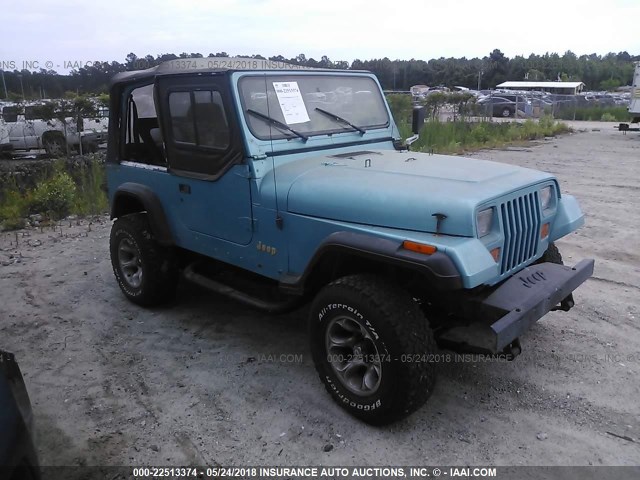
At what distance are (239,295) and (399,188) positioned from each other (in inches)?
60.2

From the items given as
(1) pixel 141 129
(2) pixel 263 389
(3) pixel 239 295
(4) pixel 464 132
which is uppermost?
(1) pixel 141 129

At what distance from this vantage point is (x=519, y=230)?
3174 millimetres

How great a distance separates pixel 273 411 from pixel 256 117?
6.30 ft

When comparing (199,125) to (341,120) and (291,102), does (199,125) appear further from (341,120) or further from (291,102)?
(341,120)

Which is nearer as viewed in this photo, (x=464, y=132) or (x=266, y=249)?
(x=266, y=249)

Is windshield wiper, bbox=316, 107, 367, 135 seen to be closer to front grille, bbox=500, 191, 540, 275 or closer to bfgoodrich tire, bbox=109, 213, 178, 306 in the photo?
front grille, bbox=500, 191, 540, 275

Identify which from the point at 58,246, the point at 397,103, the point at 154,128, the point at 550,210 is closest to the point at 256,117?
the point at 154,128

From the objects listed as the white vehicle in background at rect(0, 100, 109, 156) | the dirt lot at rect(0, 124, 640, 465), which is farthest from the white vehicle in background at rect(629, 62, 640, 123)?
the white vehicle in background at rect(0, 100, 109, 156)

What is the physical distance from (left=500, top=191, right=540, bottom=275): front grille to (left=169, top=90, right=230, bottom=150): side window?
1.88 metres

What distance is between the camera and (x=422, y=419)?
3.20 m

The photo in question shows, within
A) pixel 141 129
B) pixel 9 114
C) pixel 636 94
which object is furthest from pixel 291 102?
pixel 636 94

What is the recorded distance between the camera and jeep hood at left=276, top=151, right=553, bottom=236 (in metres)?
2.89

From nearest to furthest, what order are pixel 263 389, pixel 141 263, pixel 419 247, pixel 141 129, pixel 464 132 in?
pixel 419 247, pixel 263 389, pixel 141 263, pixel 141 129, pixel 464 132

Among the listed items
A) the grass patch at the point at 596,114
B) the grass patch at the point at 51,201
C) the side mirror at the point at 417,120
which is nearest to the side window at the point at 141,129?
the side mirror at the point at 417,120
